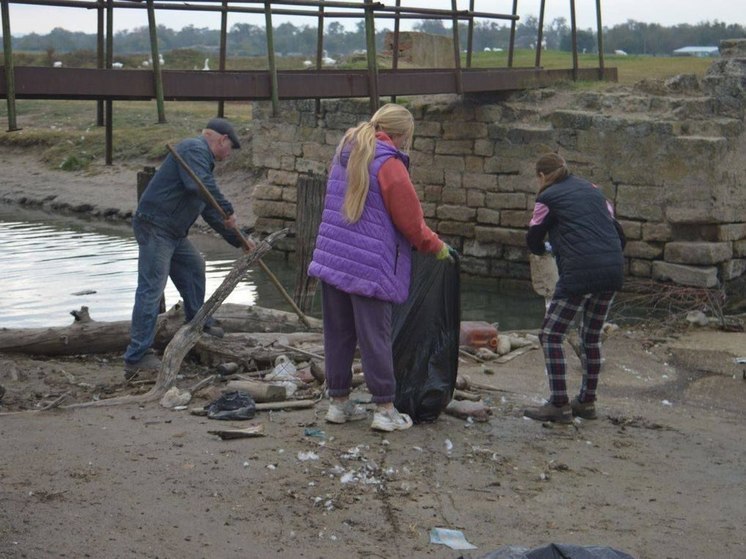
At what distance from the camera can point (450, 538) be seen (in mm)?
4879

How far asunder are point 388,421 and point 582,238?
156cm

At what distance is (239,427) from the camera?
6293 mm

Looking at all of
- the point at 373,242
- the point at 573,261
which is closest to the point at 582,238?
the point at 573,261

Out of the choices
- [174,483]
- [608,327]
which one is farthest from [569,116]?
[174,483]

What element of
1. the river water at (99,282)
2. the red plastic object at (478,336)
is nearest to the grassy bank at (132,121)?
the river water at (99,282)

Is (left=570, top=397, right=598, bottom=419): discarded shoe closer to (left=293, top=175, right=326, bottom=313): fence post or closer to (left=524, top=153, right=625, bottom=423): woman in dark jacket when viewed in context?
(left=524, top=153, right=625, bottom=423): woman in dark jacket

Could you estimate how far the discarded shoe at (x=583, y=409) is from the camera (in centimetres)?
693

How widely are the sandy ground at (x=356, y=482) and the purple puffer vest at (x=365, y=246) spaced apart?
33.5 inches

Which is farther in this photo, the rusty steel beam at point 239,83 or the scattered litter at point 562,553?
the rusty steel beam at point 239,83

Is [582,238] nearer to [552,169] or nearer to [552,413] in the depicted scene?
[552,169]

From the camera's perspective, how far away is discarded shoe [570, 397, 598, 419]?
6934mm

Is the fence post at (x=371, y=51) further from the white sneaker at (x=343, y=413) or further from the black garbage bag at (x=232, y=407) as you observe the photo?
the white sneaker at (x=343, y=413)

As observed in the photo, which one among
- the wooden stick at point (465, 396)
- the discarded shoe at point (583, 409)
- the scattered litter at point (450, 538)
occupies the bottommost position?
the scattered litter at point (450, 538)

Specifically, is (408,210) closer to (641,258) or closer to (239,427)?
(239,427)
